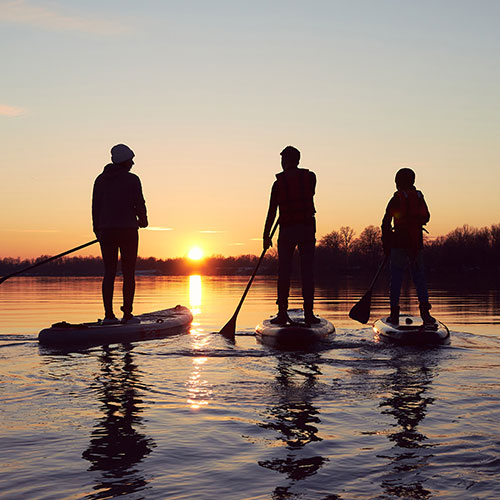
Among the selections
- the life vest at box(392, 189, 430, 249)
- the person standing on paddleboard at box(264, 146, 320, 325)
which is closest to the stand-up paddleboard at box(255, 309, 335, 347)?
the person standing on paddleboard at box(264, 146, 320, 325)

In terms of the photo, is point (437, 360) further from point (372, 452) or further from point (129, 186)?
point (129, 186)

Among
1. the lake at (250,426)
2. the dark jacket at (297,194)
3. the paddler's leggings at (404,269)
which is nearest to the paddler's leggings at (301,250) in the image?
the dark jacket at (297,194)

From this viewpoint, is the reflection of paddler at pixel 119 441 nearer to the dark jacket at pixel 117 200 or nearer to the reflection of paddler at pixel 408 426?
the reflection of paddler at pixel 408 426

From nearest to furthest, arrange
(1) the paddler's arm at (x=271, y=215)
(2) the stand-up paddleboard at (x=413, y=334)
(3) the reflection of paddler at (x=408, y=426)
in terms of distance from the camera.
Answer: (3) the reflection of paddler at (x=408, y=426) → (2) the stand-up paddleboard at (x=413, y=334) → (1) the paddler's arm at (x=271, y=215)

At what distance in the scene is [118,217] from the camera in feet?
31.9

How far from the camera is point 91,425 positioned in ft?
13.9

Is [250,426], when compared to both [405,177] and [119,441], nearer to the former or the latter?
[119,441]

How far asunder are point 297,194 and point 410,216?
1687mm

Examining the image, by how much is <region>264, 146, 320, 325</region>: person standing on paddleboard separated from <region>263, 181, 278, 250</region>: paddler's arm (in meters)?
0.10

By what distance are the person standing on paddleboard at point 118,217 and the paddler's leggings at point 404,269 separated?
3801mm

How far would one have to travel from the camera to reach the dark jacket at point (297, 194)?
9422 millimetres

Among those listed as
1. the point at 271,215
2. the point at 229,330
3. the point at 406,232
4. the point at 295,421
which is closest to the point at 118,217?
the point at 271,215

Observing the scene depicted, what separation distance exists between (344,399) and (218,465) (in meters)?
1.84

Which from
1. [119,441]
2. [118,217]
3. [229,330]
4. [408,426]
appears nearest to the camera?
[119,441]
